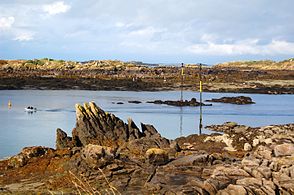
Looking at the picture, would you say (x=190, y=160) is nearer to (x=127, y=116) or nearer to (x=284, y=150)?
(x=284, y=150)

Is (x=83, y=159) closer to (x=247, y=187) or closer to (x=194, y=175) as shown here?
(x=194, y=175)

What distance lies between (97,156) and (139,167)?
1.20 m

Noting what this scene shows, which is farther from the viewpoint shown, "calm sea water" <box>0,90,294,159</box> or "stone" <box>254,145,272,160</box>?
"calm sea water" <box>0,90,294,159</box>

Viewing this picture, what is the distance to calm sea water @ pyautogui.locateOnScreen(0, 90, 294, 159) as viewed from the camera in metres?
26.9

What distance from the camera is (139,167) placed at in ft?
41.9

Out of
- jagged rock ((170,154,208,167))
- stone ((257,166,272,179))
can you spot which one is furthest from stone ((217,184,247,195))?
jagged rock ((170,154,208,167))

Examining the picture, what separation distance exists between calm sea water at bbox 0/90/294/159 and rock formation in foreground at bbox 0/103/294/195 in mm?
5371

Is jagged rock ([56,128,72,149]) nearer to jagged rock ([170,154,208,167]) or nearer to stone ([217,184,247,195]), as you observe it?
jagged rock ([170,154,208,167])

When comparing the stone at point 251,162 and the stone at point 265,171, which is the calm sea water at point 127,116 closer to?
the stone at point 251,162

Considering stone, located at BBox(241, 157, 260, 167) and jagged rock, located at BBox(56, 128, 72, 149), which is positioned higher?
stone, located at BBox(241, 157, 260, 167)

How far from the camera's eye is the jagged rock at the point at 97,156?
13.0 meters

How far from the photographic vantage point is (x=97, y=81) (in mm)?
72188

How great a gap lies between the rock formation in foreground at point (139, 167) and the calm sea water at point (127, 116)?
537cm

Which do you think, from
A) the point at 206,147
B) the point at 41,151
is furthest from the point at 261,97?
the point at 41,151
